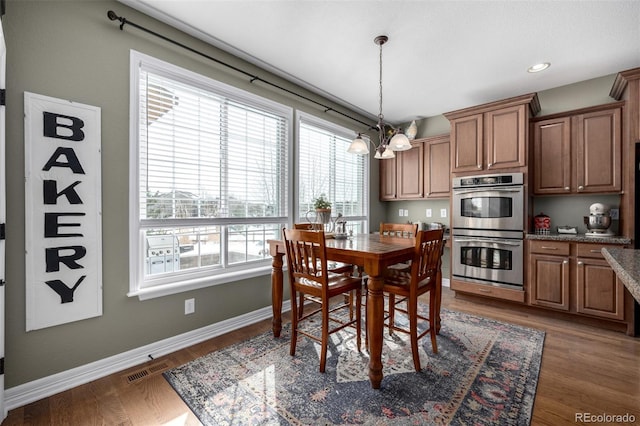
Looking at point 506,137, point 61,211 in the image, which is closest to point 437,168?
point 506,137

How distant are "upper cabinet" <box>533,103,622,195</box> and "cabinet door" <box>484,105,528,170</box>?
10.6 inches

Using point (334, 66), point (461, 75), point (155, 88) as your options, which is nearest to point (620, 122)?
point (461, 75)

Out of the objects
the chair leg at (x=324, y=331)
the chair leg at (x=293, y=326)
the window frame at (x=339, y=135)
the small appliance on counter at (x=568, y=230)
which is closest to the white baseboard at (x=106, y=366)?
the chair leg at (x=293, y=326)

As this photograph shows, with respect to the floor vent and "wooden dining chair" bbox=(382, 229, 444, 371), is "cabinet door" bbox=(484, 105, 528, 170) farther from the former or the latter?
the floor vent

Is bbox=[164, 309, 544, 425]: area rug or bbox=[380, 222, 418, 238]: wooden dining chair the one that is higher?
bbox=[380, 222, 418, 238]: wooden dining chair

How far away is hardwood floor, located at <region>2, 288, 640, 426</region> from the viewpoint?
1629 millimetres

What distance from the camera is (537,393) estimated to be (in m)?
1.83

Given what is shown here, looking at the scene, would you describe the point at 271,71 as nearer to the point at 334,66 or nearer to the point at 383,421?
the point at 334,66

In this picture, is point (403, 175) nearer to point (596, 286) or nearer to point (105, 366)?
point (596, 286)

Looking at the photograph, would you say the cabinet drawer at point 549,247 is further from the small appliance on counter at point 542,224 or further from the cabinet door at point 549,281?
the small appliance on counter at point 542,224

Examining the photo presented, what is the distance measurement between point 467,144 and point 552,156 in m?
0.90

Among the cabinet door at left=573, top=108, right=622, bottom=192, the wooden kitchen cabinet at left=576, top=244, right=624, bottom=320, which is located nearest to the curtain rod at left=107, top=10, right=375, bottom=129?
the cabinet door at left=573, top=108, right=622, bottom=192

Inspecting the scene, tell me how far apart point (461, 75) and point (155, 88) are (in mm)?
3092

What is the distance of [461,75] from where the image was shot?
322 cm
